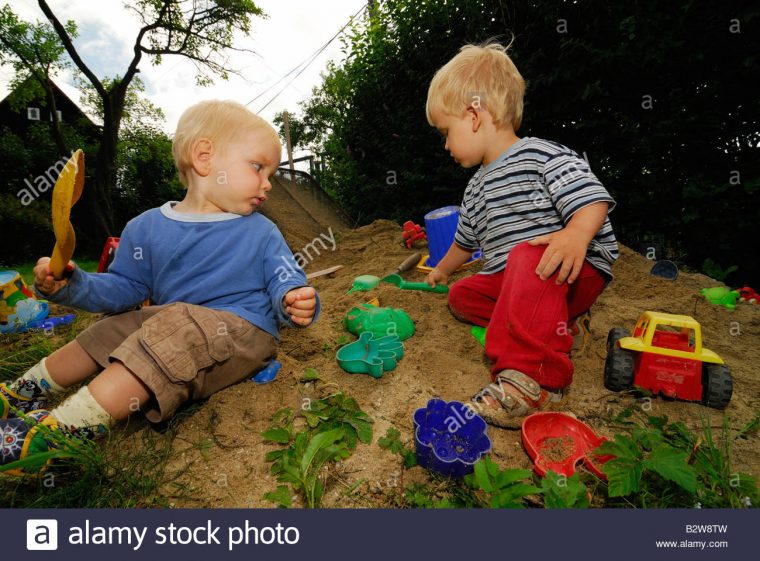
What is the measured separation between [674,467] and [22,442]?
189 centimetres

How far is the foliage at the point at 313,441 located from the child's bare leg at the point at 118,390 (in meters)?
0.45

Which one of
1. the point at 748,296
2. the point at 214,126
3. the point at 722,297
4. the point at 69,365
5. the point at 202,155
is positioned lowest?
the point at 748,296

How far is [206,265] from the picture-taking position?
1.65 meters

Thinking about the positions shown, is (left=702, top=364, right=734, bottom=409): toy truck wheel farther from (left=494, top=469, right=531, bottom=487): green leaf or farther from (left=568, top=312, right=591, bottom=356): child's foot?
(left=494, top=469, right=531, bottom=487): green leaf

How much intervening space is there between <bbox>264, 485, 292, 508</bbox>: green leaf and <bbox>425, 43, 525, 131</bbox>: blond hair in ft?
5.80

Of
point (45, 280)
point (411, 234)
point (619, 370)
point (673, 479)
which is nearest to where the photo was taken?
point (673, 479)

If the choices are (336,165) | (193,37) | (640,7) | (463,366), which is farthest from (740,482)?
(193,37)

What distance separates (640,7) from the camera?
317 centimetres

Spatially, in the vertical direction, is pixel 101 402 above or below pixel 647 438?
above

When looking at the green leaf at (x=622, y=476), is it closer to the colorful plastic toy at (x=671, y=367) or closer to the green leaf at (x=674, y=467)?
the green leaf at (x=674, y=467)

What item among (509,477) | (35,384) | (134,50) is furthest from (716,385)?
(134,50)

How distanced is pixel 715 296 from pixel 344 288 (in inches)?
107

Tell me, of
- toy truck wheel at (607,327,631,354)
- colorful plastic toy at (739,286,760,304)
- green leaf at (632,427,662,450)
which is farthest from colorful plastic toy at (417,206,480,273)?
green leaf at (632,427,662,450)

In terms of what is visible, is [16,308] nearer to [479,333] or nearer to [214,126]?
[214,126]
